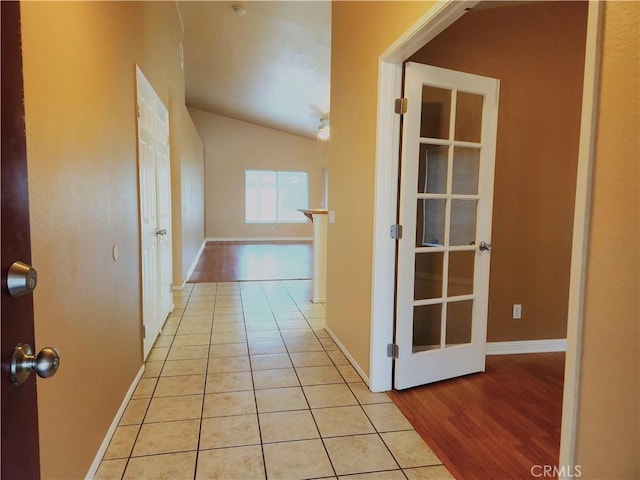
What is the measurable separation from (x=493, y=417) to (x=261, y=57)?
5.47m

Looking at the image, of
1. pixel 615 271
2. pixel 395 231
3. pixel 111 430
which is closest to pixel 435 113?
pixel 395 231

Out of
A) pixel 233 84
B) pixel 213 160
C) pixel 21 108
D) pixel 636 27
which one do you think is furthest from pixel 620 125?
pixel 213 160

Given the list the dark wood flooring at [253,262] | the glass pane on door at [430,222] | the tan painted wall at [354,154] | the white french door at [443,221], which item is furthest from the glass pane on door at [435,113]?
the dark wood flooring at [253,262]

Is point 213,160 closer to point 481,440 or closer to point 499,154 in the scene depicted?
point 499,154

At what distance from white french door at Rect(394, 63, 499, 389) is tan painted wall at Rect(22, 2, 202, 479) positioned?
5.19ft

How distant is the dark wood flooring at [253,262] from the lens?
6.08m

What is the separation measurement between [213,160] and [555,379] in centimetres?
977

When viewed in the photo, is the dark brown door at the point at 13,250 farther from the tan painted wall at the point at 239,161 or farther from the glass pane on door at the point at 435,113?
the tan painted wall at the point at 239,161

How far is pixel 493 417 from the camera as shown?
7.11ft

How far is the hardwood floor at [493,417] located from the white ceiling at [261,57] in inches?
149

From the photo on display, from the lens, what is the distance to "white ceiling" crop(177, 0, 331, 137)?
14.7 ft

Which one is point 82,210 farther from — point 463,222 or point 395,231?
point 463,222

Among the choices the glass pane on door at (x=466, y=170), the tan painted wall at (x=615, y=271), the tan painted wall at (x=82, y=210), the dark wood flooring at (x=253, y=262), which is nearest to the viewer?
the tan painted wall at (x=615, y=271)

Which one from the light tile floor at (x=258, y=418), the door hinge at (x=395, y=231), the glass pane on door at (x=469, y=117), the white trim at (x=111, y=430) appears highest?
the glass pane on door at (x=469, y=117)
